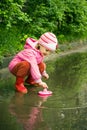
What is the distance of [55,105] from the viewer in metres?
6.02

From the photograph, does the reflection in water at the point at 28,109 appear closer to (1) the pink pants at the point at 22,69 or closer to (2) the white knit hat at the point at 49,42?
(1) the pink pants at the point at 22,69

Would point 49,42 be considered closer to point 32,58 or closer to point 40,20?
point 32,58

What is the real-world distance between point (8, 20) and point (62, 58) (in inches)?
88.7

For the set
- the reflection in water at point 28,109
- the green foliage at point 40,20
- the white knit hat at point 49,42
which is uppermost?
the white knit hat at point 49,42

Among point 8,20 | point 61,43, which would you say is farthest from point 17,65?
point 61,43

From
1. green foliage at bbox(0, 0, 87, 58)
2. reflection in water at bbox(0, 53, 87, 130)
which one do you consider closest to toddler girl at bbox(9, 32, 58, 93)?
reflection in water at bbox(0, 53, 87, 130)

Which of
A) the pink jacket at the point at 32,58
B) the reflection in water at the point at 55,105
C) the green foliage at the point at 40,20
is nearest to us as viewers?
the reflection in water at the point at 55,105

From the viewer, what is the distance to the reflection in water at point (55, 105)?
5.20m

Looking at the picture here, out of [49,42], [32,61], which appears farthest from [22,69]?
[49,42]

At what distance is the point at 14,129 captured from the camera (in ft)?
16.2

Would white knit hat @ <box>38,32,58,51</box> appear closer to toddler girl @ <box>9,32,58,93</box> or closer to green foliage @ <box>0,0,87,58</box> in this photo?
toddler girl @ <box>9,32,58,93</box>

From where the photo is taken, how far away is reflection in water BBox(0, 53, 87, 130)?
17.1ft

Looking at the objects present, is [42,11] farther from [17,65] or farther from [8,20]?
[17,65]

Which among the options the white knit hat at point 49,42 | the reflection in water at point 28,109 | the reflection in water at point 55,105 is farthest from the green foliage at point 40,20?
the reflection in water at point 28,109
